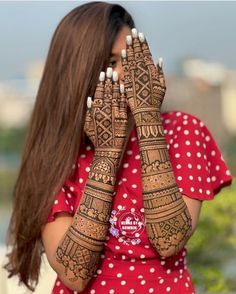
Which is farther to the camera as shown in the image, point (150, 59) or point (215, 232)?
point (215, 232)

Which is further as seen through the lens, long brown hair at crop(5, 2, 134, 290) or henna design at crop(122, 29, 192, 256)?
long brown hair at crop(5, 2, 134, 290)

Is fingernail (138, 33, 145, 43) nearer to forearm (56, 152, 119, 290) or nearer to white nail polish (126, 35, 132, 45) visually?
white nail polish (126, 35, 132, 45)

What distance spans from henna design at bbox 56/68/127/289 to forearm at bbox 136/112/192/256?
65 millimetres

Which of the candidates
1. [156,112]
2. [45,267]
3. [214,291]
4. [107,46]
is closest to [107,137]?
[156,112]

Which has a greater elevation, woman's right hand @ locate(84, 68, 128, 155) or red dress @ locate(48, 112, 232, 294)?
woman's right hand @ locate(84, 68, 128, 155)

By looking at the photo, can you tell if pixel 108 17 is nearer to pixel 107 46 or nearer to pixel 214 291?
pixel 107 46

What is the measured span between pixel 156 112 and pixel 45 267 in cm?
124

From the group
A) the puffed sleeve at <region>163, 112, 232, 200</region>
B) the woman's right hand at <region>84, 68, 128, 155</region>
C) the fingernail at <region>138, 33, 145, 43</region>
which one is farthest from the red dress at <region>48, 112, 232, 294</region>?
the fingernail at <region>138, 33, 145, 43</region>

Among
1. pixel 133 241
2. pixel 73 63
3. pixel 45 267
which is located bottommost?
pixel 45 267

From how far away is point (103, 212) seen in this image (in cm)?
154

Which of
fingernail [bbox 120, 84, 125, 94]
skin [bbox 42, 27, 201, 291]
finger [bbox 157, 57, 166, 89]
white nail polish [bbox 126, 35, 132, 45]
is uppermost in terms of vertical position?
white nail polish [bbox 126, 35, 132, 45]

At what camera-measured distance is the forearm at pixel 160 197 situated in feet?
4.93

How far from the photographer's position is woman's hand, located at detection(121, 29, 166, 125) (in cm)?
154

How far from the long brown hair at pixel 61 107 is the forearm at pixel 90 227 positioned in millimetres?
108
